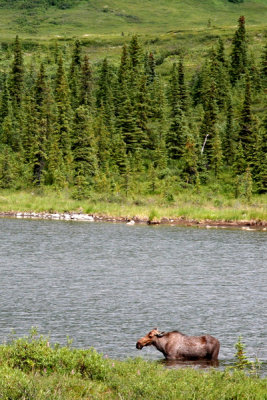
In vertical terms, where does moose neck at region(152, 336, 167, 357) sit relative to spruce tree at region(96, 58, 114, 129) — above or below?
below

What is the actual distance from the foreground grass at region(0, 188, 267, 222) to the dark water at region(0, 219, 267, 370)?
21.9 feet

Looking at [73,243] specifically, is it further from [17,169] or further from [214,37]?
[214,37]

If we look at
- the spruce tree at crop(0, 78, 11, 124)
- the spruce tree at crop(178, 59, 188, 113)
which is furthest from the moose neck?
the spruce tree at crop(0, 78, 11, 124)

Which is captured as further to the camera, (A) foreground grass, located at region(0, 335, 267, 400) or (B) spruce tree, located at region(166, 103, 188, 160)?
(B) spruce tree, located at region(166, 103, 188, 160)

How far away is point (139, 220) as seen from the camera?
5491 centimetres

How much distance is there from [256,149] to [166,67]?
42.7 metres

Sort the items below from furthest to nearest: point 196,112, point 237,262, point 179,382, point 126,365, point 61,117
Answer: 1. point 196,112
2. point 61,117
3. point 237,262
4. point 126,365
5. point 179,382

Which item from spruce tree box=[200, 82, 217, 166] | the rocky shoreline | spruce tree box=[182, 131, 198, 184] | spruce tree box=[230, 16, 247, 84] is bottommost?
the rocky shoreline

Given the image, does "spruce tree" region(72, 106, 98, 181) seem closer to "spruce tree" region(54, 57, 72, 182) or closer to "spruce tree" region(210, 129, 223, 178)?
"spruce tree" region(54, 57, 72, 182)

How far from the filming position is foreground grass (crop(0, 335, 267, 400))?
11.5 metres

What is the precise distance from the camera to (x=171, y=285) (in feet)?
93.0

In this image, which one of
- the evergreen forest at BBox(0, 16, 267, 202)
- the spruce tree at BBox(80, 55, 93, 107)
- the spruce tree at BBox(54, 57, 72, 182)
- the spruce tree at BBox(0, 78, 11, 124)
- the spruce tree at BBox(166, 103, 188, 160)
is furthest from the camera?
the spruce tree at BBox(0, 78, 11, 124)

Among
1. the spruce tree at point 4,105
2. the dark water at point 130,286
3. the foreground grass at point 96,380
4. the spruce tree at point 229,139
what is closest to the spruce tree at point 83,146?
the spruce tree at point 229,139

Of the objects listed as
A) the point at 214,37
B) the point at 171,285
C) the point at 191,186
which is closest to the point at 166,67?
the point at 214,37
